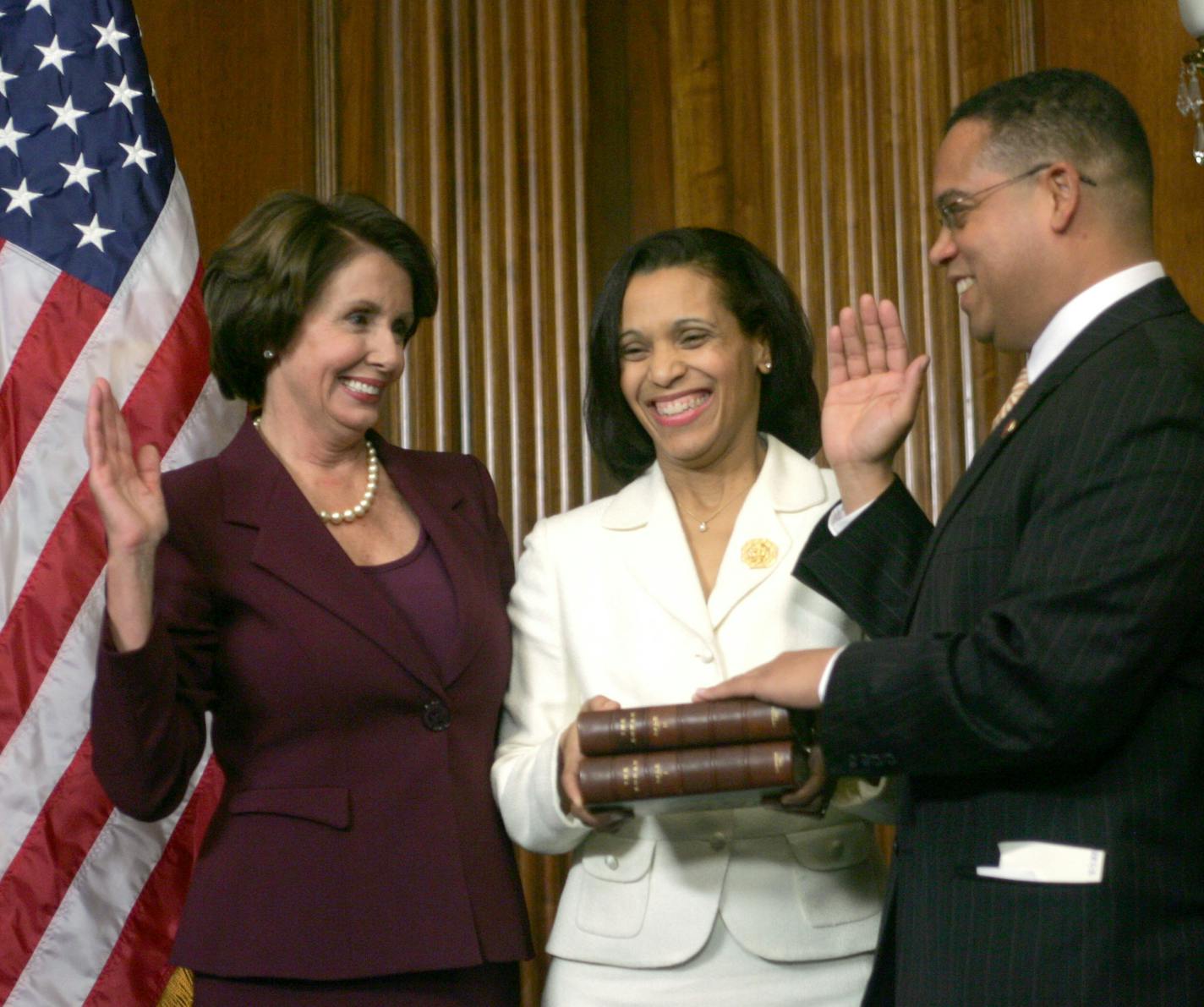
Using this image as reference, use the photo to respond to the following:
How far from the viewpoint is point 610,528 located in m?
2.63

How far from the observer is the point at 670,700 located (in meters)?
2.46

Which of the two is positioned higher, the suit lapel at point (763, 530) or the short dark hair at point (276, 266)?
the short dark hair at point (276, 266)

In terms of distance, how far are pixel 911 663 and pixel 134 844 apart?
1.67m

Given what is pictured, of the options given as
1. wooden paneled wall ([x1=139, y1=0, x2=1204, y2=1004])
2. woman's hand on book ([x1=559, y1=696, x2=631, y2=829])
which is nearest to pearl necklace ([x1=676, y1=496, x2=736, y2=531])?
woman's hand on book ([x1=559, y1=696, x2=631, y2=829])

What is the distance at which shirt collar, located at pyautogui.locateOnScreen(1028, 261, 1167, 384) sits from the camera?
199cm

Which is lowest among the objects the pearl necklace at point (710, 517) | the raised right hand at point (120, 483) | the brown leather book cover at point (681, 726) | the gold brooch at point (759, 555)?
the brown leather book cover at point (681, 726)

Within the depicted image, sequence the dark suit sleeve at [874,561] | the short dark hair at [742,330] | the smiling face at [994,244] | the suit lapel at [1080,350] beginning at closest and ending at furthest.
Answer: the suit lapel at [1080,350]
the smiling face at [994,244]
the dark suit sleeve at [874,561]
the short dark hair at [742,330]

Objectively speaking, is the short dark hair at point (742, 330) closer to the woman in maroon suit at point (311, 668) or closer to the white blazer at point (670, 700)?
the white blazer at point (670, 700)

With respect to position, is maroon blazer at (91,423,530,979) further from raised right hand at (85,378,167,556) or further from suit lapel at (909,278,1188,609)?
suit lapel at (909,278,1188,609)

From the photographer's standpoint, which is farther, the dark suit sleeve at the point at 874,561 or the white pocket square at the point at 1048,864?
the dark suit sleeve at the point at 874,561

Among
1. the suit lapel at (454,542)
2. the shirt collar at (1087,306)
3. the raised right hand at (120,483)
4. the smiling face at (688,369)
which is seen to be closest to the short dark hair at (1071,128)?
the shirt collar at (1087,306)

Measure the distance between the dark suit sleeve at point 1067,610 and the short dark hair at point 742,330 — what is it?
859 millimetres

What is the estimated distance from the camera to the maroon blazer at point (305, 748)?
2.35m

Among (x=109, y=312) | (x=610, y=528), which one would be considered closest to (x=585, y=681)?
(x=610, y=528)
